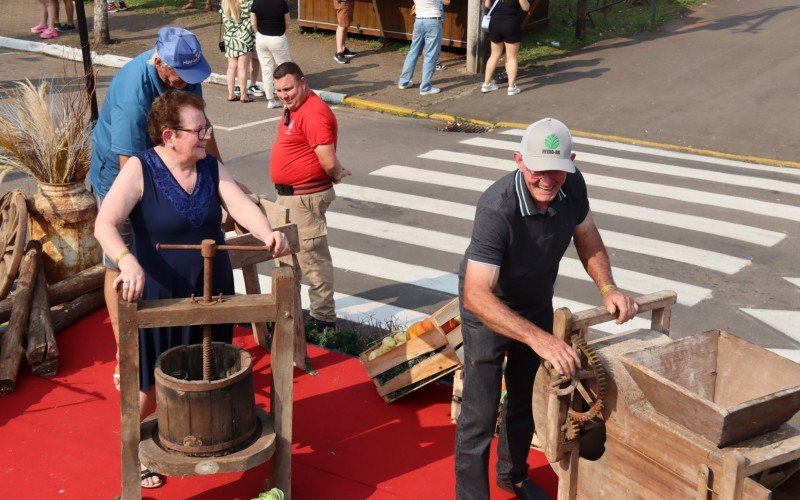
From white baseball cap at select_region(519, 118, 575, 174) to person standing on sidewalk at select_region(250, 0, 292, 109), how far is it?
10268mm

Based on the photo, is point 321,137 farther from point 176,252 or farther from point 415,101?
point 415,101

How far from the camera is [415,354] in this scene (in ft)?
20.2

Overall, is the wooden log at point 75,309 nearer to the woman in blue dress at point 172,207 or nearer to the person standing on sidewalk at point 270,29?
the woman in blue dress at point 172,207

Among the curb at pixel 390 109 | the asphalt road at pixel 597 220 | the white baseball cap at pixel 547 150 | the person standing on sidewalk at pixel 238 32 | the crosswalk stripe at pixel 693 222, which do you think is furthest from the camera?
the person standing on sidewalk at pixel 238 32

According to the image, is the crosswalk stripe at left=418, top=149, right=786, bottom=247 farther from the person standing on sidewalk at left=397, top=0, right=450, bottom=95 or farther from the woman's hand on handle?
the woman's hand on handle

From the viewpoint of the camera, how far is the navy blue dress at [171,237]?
4.99 m

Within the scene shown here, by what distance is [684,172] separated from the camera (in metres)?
12.2

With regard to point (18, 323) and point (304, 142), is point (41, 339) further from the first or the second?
point (304, 142)

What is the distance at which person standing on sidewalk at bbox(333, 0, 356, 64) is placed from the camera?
17188 millimetres

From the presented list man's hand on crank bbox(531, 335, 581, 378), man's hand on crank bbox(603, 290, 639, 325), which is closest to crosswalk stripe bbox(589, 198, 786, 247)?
man's hand on crank bbox(603, 290, 639, 325)

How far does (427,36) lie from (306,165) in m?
8.76

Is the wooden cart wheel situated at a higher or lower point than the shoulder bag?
lower

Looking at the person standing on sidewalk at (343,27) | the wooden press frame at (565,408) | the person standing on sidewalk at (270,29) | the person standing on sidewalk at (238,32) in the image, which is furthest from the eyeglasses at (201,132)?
the person standing on sidewalk at (343,27)

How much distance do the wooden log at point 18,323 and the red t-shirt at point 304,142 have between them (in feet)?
6.11
